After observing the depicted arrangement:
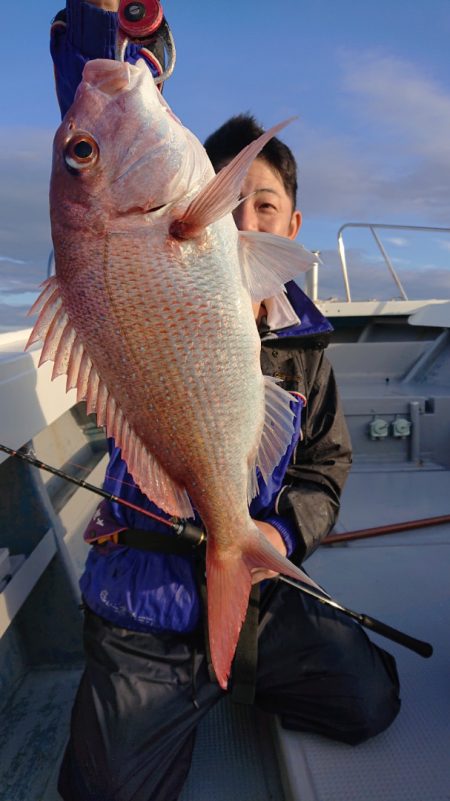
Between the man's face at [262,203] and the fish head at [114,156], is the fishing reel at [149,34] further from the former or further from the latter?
the man's face at [262,203]

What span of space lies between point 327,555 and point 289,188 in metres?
2.08

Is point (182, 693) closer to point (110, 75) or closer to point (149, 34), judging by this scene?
point (110, 75)

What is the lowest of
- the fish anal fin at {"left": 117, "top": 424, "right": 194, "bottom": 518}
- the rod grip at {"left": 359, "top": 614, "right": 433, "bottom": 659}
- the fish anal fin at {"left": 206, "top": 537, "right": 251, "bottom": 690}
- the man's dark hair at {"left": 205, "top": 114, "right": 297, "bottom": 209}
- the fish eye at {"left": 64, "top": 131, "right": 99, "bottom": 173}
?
the rod grip at {"left": 359, "top": 614, "right": 433, "bottom": 659}

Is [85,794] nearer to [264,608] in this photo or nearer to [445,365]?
[264,608]

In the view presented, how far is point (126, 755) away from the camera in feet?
5.45

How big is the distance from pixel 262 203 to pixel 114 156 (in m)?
0.73

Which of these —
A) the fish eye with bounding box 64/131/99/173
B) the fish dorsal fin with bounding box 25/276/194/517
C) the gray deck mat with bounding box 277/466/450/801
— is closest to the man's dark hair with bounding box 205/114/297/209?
the fish eye with bounding box 64/131/99/173

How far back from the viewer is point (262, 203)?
187 centimetres

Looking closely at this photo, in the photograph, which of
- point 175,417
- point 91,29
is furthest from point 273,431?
point 91,29

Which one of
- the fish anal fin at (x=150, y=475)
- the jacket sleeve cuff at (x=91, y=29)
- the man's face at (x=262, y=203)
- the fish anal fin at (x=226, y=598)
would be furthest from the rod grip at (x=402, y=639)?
the jacket sleeve cuff at (x=91, y=29)

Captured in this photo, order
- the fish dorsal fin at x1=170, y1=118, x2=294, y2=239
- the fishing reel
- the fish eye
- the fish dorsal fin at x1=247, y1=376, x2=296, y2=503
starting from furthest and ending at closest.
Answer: the fish dorsal fin at x1=247, y1=376, x2=296, y2=503
the fishing reel
the fish eye
the fish dorsal fin at x1=170, y1=118, x2=294, y2=239

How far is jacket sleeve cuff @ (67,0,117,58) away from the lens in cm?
163

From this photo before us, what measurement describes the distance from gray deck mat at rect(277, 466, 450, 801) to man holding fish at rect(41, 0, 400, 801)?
0.29ft

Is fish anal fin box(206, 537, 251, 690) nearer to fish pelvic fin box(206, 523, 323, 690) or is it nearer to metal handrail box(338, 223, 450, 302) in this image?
fish pelvic fin box(206, 523, 323, 690)
